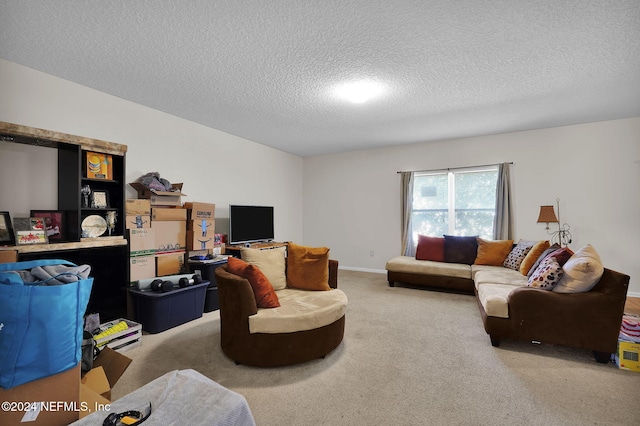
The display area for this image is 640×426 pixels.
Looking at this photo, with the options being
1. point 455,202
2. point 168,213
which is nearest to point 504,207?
point 455,202

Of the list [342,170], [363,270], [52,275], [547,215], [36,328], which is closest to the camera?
[36,328]

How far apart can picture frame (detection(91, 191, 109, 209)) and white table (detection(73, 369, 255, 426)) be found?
2.72 meters

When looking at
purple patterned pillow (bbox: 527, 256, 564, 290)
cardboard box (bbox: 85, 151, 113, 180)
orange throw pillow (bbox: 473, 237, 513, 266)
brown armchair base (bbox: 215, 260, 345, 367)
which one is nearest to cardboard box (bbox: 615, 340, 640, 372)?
purple patterned pillow (bbox: 527, 256, 564, 290)

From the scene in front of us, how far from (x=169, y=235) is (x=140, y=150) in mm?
1179

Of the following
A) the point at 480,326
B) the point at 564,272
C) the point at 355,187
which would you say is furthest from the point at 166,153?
the point at 564,272

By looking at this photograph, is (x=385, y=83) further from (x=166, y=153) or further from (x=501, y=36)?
(x=166, y=153)

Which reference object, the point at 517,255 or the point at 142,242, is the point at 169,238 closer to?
the point at 142,242

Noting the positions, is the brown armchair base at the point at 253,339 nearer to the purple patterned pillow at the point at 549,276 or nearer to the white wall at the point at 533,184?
the purple patterned pillow at the point at 549,276

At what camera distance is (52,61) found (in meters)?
2.64

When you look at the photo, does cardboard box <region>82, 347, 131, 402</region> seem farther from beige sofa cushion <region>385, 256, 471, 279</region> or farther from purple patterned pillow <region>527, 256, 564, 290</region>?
beige sofa cushion <region>385, 256, 471, 279</region>

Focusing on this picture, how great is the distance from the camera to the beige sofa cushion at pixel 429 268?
4.39 m

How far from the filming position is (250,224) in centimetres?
505

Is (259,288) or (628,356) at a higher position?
(259,288)

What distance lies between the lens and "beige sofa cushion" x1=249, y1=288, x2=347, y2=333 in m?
2.23
